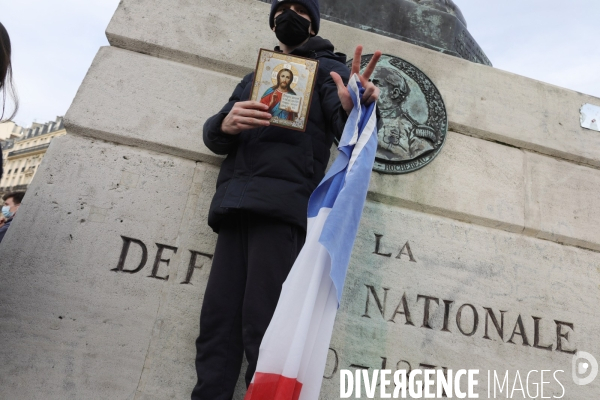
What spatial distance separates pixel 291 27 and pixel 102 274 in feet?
5.14

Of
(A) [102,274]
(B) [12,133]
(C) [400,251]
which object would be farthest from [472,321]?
(B) [12,133]

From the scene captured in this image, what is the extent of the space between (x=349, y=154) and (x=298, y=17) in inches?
29.3

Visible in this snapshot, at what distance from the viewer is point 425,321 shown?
2758 millimetres

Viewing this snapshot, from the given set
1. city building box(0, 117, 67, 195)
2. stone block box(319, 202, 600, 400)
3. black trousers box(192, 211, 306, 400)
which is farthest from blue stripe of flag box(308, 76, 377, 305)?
city building box(0, 117, 67, 195)

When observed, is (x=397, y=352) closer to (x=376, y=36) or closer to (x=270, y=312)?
(x=270, y=312)

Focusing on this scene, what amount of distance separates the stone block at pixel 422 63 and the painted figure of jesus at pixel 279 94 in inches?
38.8

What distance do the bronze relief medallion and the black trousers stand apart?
1033mm

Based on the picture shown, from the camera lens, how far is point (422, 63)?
11.2 feet

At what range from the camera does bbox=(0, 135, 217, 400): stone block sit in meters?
2.39

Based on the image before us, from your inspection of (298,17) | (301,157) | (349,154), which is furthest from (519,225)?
(298,17)

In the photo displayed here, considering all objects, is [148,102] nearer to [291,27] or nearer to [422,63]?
[291,27]

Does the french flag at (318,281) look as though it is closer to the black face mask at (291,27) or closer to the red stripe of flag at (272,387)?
the red stripe of flag at (272,387)

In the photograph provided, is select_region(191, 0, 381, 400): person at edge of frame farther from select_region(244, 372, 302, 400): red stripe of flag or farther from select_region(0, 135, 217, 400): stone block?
select_region(0, 135, 217, 400): stone block

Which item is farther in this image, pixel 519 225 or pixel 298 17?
pixel 519 225
